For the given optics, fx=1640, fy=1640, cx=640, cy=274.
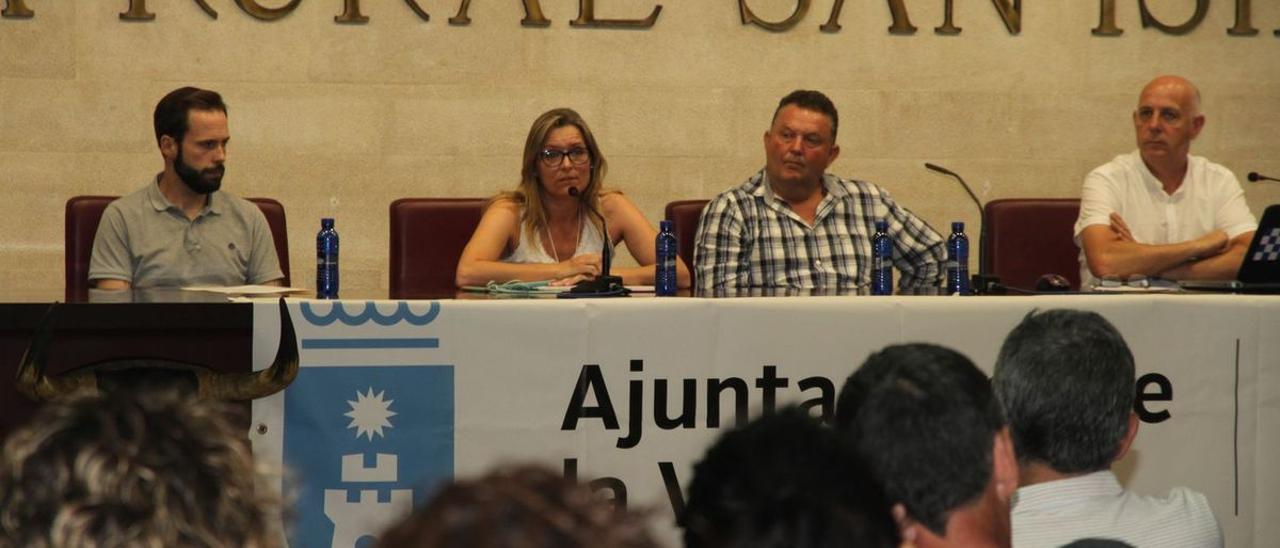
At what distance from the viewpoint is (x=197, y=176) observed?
5.08m

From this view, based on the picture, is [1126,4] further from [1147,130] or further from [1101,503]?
[1101,503]

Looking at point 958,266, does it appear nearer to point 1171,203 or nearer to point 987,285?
point 987,285

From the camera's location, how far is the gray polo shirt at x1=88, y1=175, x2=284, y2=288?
4863 mm

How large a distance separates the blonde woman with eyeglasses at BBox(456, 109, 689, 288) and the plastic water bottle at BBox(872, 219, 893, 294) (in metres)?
0.58

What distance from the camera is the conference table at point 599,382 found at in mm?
3775

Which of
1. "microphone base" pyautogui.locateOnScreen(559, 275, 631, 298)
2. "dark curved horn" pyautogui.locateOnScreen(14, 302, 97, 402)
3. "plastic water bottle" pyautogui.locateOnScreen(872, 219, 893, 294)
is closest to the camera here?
"dark curved horn" pyautogui.locateOnScreen(14, 302, 97, 402)

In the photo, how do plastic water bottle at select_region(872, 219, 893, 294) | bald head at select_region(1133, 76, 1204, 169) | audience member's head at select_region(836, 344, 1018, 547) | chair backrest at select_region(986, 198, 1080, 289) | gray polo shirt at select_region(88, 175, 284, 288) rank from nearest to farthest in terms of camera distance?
audience member's head at select_region(836, 344, 1018, 547) < plastic water bottle at select_region(872, 219, 893, 294) < gray polo shirt at select_region(88, 175, 284, 288) < chair backrest at select_region(986, 198, 1080, 289) < bald head at select_region(1133, 76, 1204, 169)

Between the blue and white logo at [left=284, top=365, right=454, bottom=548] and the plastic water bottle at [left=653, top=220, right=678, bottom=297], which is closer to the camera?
the blue and white logo at [left=284, top=365, right=454, bottom=548]

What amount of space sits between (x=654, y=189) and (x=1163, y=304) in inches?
112

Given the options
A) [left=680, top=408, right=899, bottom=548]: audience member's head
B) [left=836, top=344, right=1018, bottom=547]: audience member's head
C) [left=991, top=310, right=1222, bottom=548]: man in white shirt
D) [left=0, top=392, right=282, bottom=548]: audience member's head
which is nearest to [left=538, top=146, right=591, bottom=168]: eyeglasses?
[left=991, top=310, right=1222, bottom=548]: man in white shirt

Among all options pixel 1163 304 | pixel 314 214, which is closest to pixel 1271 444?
pixel 1163 304

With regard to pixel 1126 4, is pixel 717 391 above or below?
below

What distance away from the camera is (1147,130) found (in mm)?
5754

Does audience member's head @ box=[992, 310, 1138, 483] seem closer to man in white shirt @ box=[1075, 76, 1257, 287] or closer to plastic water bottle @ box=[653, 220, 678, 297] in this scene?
plastic water bottle @ box=[653, 220, 678, 297]
